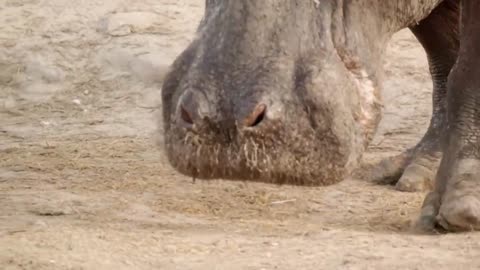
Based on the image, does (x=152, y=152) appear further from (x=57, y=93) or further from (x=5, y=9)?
(x=5, y=9)

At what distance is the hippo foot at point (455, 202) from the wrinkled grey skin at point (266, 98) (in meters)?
1.02

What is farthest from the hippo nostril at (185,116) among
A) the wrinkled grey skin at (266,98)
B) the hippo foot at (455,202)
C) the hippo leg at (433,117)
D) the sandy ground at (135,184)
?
the hippo leg at (433,117)

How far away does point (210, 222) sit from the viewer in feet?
15.7

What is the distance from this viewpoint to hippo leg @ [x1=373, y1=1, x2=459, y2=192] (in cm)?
546

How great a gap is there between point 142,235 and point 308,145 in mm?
1275

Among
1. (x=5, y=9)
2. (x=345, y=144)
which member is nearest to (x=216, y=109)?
(x=345, y=144)

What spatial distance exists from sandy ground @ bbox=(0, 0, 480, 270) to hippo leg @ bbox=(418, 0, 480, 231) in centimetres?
11

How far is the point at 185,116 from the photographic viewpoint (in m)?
3.23

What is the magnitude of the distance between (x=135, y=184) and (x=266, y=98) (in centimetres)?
264

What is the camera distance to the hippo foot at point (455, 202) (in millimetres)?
4328

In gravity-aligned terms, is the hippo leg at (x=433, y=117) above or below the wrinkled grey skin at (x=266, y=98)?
below

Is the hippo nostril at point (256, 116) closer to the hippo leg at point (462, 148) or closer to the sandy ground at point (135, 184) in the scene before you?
the sandy ground at point (135, 184)

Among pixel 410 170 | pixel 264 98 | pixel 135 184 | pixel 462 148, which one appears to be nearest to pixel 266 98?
pixel 264 98

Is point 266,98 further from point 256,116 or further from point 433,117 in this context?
point 433,117
